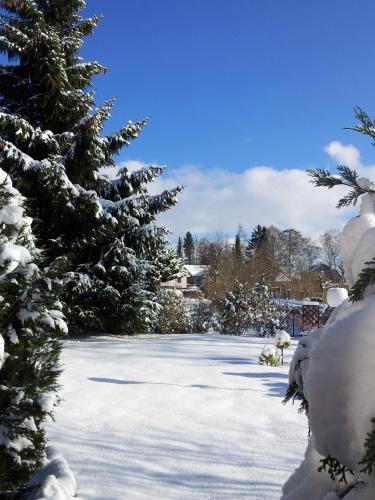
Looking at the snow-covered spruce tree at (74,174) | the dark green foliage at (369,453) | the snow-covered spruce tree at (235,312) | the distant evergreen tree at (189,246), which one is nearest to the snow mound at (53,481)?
the dark green foliage at (369,453)

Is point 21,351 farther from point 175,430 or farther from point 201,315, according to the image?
point 201,315

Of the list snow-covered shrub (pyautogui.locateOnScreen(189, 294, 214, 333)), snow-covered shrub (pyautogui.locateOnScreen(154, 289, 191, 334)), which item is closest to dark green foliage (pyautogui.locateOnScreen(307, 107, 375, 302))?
snow-covered shrub (pyautogui.locateOnScreen(154, 289, 191, 334))

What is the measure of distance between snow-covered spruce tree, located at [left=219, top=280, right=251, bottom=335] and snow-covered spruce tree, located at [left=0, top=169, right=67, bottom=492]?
15.5m

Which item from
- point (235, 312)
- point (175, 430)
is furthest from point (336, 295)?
point (235, 312)

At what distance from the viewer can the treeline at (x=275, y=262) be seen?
22786 mm

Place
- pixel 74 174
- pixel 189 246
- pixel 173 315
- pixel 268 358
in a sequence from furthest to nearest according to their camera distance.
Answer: pixel 189 246 < pixel 173 315 < pixel 74 174 < pixel 268 358

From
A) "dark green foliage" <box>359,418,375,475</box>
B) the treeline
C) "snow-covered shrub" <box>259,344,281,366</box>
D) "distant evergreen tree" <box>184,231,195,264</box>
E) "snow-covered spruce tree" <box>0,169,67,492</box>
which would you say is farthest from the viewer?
"distant evergreen tree" <box>184,231,195,264</box>

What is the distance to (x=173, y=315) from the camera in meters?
16.7

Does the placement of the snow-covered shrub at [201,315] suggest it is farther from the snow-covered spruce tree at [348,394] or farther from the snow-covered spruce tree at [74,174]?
the snow-covered spruce tree at [348,394]

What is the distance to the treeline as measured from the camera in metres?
22.8

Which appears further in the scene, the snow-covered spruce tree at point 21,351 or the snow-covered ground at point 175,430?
the snow-covered ground at point 175,430

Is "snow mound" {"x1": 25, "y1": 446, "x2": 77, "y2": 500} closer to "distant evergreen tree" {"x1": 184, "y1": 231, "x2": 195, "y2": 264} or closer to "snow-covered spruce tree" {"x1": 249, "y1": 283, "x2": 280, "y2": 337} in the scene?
"snow-covered spruce tree" {"x1": 249, "y1": 283, "x2": 280, "y2": 337}

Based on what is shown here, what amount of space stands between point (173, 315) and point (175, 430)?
12.4 meters

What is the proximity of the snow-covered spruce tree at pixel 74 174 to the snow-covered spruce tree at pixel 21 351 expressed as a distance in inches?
280
